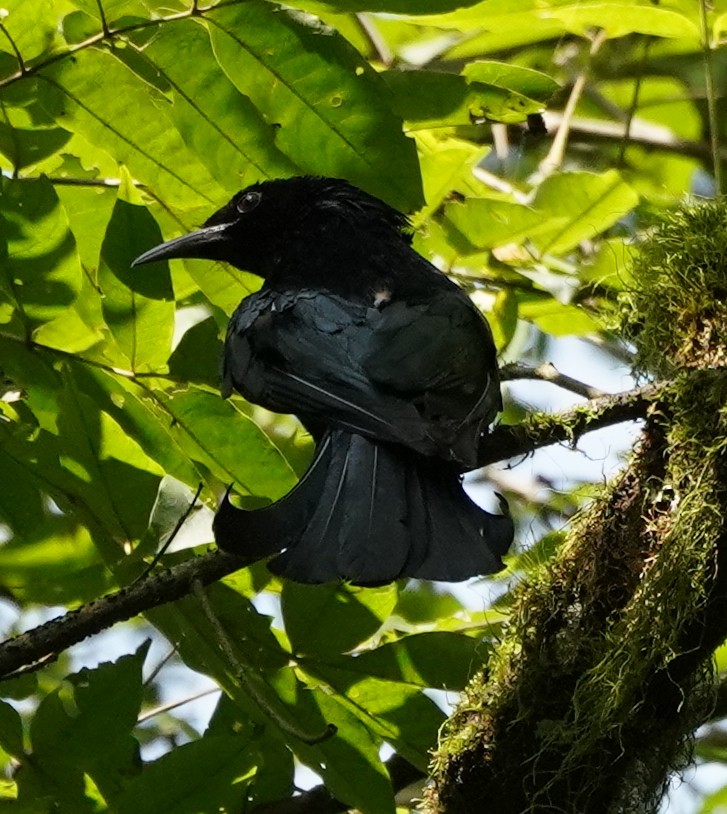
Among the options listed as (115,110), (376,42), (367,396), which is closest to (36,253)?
(115,110)

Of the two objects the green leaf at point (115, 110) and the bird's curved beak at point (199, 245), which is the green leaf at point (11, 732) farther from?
the green leaf at point (115, 110)

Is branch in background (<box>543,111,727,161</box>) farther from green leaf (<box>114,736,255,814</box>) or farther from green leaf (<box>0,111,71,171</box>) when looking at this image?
green leaf (<box>114,736,255,814</box>)

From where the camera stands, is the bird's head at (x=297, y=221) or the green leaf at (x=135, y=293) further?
the bird's head at (x=297, y=221)

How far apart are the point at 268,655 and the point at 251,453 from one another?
494 mm

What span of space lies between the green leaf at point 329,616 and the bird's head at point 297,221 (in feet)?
3.85

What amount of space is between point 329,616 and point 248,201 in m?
1.70

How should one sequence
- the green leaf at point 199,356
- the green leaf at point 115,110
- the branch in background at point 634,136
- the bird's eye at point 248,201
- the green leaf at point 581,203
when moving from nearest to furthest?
the green leaf at point 115,110 < the green leaf at point 199,356 < the green leaf at point 581,203 < the bird's eye at point 248,201 < the branch in background at point 634,136

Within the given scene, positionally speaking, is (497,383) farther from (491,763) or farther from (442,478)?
(491,763)

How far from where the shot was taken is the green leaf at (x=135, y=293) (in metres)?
3.19

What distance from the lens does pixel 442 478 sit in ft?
10.7

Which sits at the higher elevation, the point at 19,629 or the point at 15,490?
the point at 15,490

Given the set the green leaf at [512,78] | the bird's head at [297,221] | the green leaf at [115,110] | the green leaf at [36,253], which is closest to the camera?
the green leaf at [36,253]


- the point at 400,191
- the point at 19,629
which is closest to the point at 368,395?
the point at 400,191

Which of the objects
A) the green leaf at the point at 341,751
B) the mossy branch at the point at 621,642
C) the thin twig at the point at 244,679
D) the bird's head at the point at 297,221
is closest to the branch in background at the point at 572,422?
the mossy branch at the point at 621,642
